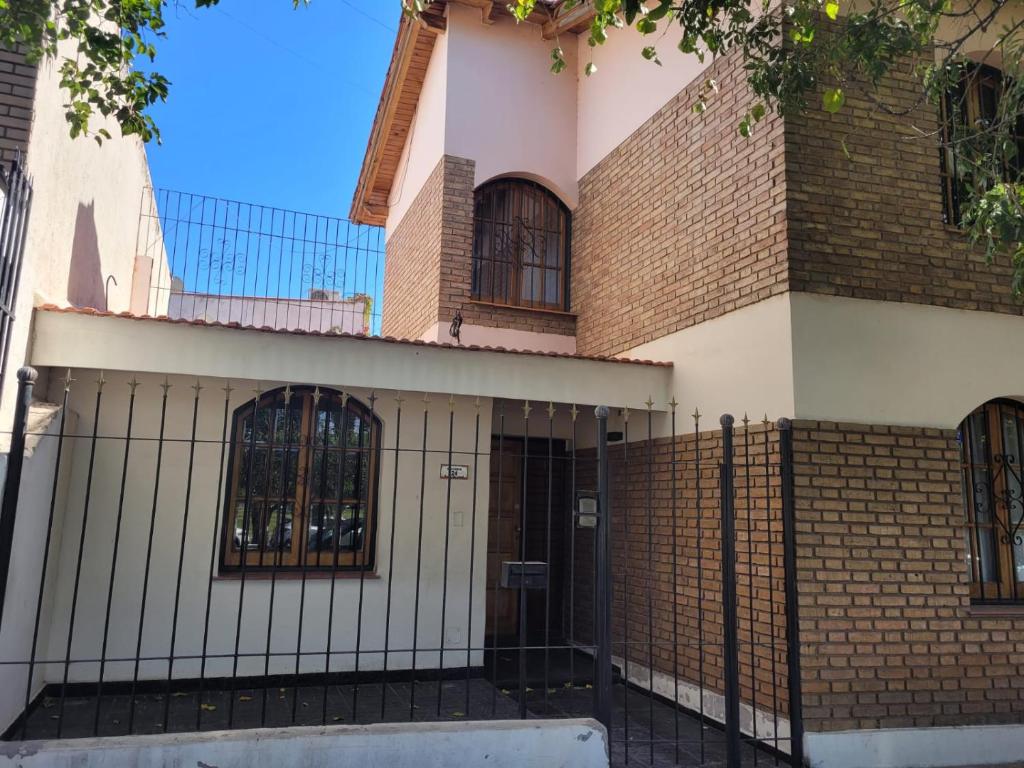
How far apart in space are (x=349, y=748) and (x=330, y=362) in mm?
3087

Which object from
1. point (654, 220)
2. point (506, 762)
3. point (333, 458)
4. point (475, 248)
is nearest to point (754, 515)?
point (506, 762)

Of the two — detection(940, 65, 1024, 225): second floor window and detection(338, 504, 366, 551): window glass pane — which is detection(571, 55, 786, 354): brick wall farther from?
detection(338, 504, 366, 551): window glass pane

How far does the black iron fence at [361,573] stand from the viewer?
5430 mm

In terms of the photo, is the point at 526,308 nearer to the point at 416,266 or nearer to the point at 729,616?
the point at 416,266

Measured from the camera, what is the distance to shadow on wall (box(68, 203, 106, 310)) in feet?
21.8

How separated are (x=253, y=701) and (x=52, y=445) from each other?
2735 mm

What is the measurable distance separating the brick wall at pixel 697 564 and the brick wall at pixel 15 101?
4.90 metres

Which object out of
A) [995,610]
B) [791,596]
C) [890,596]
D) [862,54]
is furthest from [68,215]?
[995,610]

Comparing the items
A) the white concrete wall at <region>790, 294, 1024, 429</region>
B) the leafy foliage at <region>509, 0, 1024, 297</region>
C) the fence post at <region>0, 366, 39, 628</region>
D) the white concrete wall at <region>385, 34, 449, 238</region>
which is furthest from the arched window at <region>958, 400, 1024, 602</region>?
the fence post at <region>0, 366, 39, 628</region>

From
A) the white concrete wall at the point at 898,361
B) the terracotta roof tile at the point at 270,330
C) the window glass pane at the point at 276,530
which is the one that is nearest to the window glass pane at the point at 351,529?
the window glass pane at the point at 276,530

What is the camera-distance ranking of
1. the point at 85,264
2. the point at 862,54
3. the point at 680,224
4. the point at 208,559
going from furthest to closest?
the point at 680,224
the point at 85,264
the point at 208,559
the point at 862,54

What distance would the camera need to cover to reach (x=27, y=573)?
5.45m

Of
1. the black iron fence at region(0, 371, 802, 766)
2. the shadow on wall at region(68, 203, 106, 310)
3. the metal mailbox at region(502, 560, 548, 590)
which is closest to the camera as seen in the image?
the metal mailbox at region(502, 560, 548, 590)

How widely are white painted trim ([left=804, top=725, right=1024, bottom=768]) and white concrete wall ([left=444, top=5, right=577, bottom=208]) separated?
280 inches
